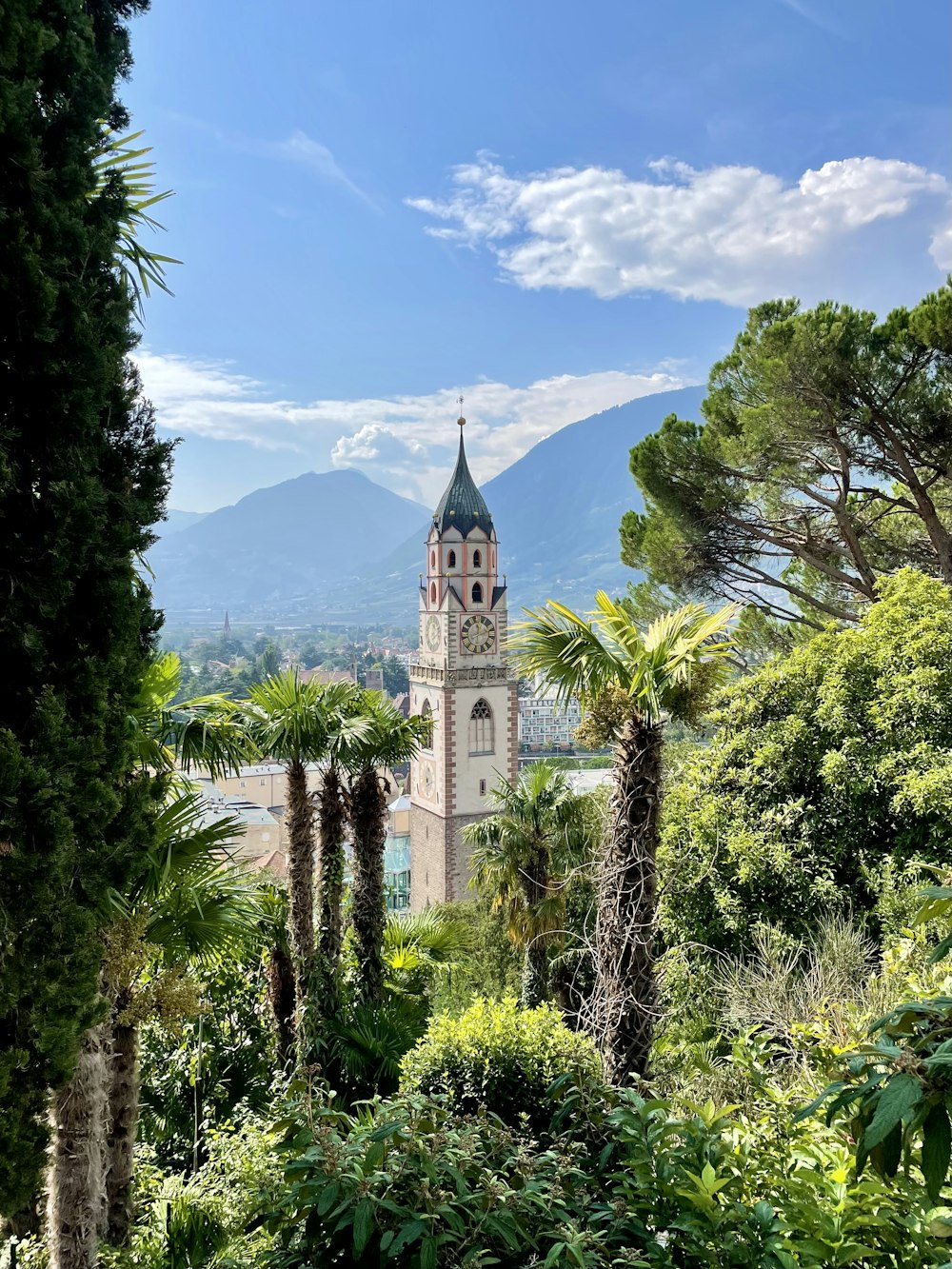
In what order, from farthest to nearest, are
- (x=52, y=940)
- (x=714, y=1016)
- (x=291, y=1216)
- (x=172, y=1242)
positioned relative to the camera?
(x=714, y=1016), (x=172, y=1242), (x=52, y=940), (x=291, y=1216)

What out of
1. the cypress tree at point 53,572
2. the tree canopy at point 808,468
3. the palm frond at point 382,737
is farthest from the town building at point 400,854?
the cypress tree at point 53,572

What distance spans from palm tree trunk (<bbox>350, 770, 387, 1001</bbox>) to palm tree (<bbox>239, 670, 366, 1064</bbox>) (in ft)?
1.66

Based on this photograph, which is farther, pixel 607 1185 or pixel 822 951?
pixel 822 951

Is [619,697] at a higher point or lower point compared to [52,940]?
higher

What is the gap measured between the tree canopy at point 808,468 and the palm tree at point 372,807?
16.0 ft

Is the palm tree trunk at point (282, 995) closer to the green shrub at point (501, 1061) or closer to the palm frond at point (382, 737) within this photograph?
the palm frond at point (382, 737)

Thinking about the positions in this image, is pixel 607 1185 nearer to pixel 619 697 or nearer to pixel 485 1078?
pixel 619 697

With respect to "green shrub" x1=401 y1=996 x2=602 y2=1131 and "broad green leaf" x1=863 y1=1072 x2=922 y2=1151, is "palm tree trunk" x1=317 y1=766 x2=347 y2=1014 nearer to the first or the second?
"green shrub" x1=401 y1=996 x2=602 y2=1131

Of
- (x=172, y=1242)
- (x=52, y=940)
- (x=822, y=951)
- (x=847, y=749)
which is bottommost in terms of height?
(x=172, y=1242)

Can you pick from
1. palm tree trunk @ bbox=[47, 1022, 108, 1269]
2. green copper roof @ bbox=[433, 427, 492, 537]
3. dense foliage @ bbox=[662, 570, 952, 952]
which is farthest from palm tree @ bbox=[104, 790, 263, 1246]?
green copper roof @ bbox=[433, 427, 492, 537]

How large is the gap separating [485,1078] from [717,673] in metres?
2.95

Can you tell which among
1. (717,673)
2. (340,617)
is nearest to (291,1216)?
(717,673)

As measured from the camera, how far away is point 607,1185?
270 centimetres

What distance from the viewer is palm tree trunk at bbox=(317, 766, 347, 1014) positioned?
720 centimetres
